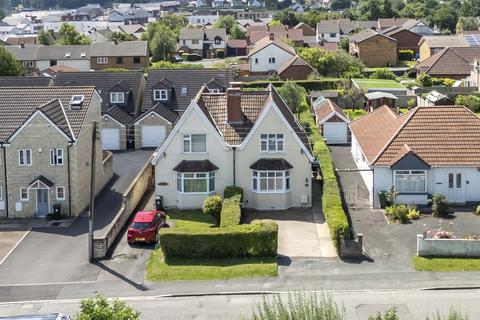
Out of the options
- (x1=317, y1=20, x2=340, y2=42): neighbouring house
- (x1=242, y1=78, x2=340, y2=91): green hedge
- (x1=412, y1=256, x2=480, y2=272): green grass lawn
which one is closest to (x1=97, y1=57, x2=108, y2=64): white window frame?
(x1=242, y1=78, x2=340, y2=91): green hedge

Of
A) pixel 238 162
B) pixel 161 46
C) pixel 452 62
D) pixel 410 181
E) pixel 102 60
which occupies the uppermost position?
pixel 161 46

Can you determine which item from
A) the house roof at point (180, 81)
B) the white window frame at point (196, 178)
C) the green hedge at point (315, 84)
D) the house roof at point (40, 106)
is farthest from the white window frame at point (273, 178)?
the green hedge at point (315, 84)

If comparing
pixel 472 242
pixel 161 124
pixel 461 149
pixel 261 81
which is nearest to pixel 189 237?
pixel 472 242

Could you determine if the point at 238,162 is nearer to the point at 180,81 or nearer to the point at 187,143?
the point at 187,143

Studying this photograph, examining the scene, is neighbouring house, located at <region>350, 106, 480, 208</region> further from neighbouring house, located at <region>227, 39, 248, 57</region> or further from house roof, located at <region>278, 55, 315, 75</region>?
neighbouring house, located at <region>227, 39, 248, 57</region>

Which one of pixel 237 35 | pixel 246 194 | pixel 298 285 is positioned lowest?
pixel 298 285

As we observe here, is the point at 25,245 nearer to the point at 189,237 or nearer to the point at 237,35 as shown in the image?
the point at 189,237

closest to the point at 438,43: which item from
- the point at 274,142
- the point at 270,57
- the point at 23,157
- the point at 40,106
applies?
the point at 270,57
